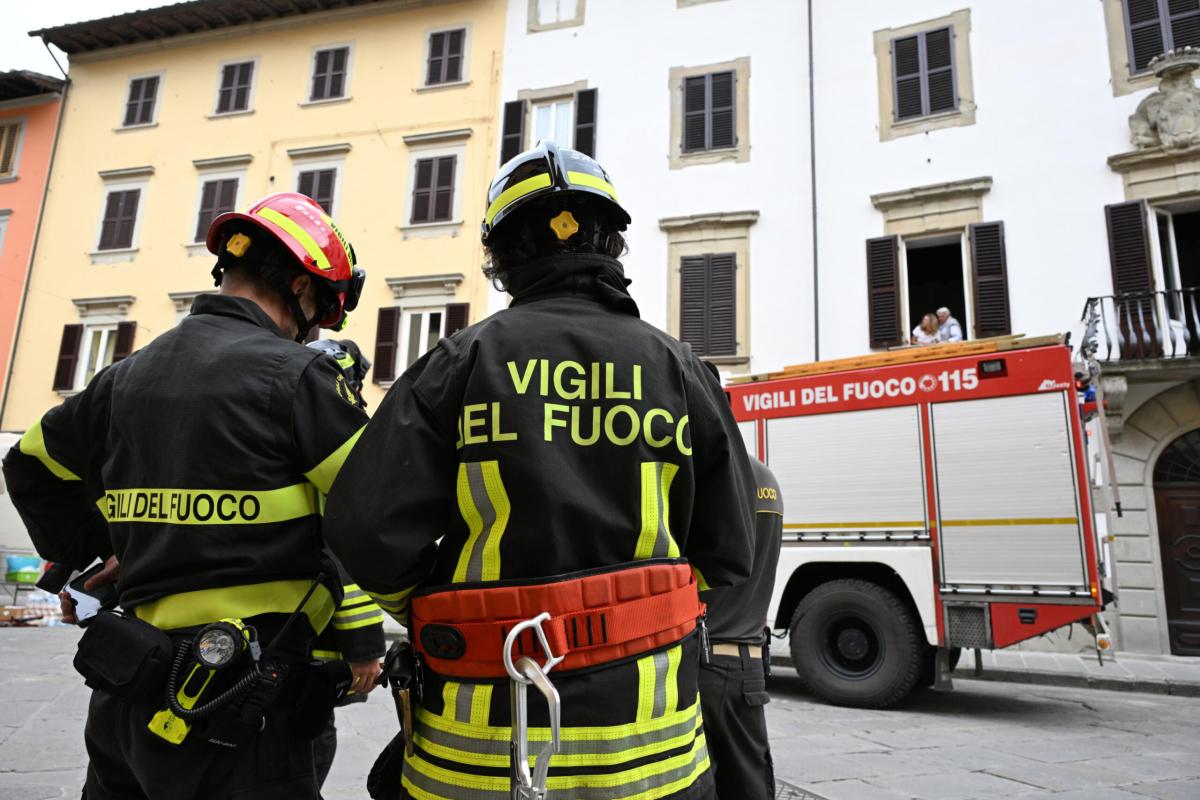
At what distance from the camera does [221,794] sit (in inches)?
63.9

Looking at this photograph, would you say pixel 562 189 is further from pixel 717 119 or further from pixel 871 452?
pixel 717 119

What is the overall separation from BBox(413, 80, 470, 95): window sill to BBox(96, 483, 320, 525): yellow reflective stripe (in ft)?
55.0

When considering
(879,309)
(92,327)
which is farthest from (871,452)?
(92,327)

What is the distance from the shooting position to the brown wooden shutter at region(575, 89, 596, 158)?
15.8m

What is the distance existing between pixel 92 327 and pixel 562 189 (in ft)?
64.7

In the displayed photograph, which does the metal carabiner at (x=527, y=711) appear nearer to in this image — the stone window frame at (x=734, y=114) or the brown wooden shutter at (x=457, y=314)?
the stone window frame at (x=734, y=114)

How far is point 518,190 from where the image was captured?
1778 mm

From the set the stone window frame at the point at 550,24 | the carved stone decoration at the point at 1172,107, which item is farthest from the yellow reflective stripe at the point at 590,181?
the stone window frame at the point at 550,24

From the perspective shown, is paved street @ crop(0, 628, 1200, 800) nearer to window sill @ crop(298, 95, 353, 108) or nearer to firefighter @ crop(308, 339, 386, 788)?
firefighter @ crop(308, 339, 386, 788)

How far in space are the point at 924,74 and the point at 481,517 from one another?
575 inches

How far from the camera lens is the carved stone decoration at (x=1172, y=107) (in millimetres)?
11836

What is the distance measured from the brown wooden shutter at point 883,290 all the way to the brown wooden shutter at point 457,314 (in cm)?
719

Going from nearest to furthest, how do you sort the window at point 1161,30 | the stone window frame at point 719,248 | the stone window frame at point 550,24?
the window at point 1161,30
the stone window frame at point 719,248
the stone window frame at point 550,24

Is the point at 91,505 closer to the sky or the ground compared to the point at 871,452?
closer to the ground
